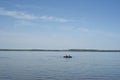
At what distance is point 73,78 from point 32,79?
914cm

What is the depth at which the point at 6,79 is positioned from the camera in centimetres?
4691

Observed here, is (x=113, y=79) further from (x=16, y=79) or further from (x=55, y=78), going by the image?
(x=16, y=79)

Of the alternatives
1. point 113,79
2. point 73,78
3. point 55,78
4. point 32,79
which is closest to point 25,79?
point 32,79

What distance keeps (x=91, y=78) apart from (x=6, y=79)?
1845cm

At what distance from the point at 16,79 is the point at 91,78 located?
16420 mm

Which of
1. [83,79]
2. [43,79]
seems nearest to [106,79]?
[83,79]

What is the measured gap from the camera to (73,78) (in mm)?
Answer: 50062

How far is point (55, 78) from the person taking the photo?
49.6 metres

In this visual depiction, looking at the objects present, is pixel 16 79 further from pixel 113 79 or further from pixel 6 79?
pixel 113 79

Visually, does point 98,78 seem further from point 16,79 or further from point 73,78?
point 16,79

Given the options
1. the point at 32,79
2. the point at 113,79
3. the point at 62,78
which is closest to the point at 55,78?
the point at 62,78

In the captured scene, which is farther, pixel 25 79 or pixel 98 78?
pixel 98 78

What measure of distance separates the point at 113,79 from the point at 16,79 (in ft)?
68.7

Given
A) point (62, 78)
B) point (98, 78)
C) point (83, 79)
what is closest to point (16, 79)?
point (62, 78)
